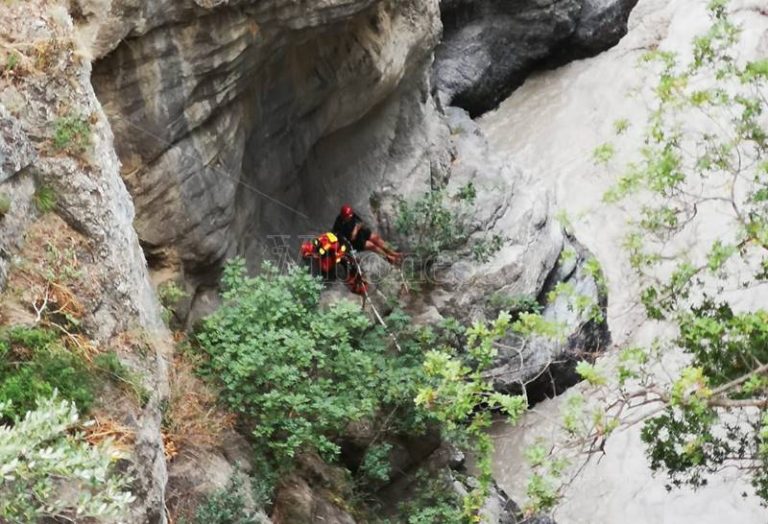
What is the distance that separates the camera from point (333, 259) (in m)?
11.1

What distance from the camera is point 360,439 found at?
9336 millimetres

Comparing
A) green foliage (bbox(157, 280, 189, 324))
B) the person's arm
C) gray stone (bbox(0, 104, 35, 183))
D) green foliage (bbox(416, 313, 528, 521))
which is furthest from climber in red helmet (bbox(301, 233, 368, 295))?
gray stone (bbox(0, 104, 35, 183))

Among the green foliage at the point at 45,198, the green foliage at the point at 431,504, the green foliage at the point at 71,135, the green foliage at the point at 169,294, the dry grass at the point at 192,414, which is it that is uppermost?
the green foliage at the point at 71,135

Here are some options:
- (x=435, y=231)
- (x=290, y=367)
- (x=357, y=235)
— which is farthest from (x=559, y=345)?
(x=290, y=367)

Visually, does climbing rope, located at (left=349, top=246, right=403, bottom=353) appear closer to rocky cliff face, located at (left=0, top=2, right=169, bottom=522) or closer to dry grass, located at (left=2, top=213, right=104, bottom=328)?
rocky cliff face, located at (left=0, top=2, right=169, bottom=522)

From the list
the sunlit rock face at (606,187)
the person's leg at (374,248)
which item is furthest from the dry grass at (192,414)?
the person's leg at (374,248)

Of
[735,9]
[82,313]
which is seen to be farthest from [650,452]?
[735,9]

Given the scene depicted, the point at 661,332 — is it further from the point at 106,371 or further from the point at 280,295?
the point at 106,371

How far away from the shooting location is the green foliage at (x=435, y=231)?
39.9 feet

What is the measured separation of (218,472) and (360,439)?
1.76 m

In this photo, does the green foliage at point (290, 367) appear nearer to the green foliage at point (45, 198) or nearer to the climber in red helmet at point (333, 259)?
the climber in red helmet at point (333, 259)

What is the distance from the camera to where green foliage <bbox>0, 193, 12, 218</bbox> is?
19.7 feet

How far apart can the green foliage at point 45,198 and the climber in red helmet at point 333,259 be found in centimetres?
465

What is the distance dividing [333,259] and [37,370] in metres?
5.80
